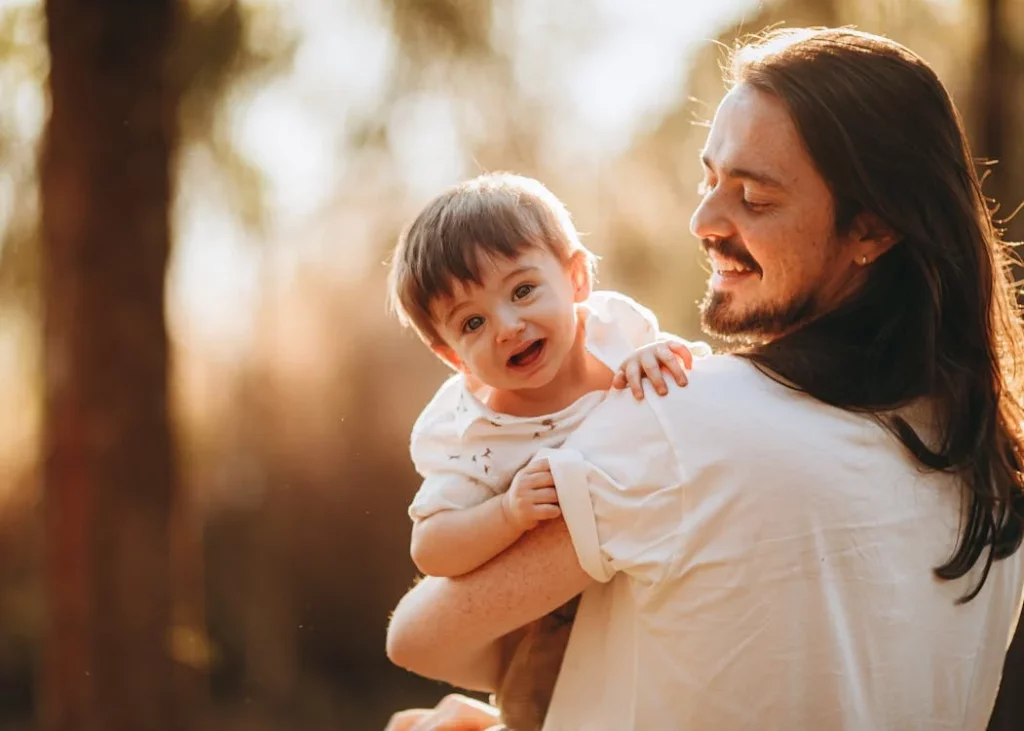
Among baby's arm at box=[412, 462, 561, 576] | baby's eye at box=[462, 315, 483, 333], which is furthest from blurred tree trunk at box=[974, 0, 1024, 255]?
baby's arm at box=[412, 462, 561, 576]

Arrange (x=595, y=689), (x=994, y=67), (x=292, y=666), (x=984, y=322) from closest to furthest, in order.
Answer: (x=595, y=689)
(x=984, y=322)
(x=994, y=67)
(x=292, y=666)

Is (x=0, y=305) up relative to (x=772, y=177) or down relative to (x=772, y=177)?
down

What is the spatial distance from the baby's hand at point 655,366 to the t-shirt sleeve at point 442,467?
0.90ft

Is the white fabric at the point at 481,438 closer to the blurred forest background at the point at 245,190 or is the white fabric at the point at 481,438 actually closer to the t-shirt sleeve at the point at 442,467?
the t-shirt sleeve at the point at 442,467

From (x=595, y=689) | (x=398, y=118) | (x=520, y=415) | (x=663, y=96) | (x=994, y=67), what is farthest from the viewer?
(x=398, y=118)

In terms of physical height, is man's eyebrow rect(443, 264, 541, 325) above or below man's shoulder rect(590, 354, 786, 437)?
above

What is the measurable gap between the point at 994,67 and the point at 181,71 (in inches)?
142

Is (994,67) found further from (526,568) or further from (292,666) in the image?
(292,666)

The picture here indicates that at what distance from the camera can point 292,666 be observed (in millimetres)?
9758

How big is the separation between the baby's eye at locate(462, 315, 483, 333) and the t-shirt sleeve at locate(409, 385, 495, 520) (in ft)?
0.40

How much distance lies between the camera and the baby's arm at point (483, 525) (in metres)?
1.65

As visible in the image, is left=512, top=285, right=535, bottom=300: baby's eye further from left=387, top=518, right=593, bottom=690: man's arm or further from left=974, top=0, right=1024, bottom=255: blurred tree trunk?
left=974, top=0, right=1024, bottom=255: blurred tree trunk

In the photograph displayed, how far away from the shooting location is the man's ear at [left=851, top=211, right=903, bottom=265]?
5.93 feet

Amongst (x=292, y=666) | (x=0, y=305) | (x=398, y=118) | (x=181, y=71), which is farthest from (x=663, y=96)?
(x=292, y=666)
